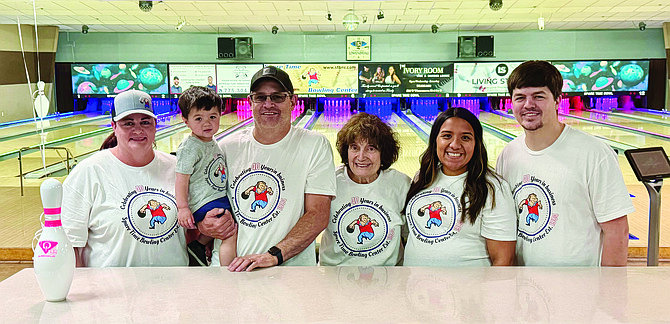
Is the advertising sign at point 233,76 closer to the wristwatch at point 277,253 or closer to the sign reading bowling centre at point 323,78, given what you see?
the sign reading bowling centre at point 323,78

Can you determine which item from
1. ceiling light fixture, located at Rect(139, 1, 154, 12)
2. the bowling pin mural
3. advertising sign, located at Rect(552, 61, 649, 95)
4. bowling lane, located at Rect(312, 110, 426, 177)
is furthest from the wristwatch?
advertising sign, located at Rect(552, 61, 649, 95)

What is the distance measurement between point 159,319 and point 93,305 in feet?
0.62

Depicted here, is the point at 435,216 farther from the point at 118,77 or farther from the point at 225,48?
the point at 118,77

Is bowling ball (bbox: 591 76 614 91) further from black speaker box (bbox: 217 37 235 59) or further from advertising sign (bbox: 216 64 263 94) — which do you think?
black speaker box (bbox: 217 37 235 59)

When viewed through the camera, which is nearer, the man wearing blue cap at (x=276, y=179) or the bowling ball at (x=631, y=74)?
the man wearing blue cap at (x=276, y=179)

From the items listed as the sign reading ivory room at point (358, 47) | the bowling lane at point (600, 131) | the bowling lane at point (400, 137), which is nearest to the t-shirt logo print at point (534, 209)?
the bowling lane at point (400, 137)

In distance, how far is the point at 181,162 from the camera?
1777mm

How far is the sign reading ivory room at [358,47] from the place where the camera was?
6418 mm

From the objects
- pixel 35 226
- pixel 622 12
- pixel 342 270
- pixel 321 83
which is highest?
pixel 622 12

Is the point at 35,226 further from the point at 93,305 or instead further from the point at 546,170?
the point at 546,170

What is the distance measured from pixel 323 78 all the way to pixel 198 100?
193 inches

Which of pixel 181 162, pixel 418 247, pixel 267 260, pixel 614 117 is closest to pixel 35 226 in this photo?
pixel 181 162

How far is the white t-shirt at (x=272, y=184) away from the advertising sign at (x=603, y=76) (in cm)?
578

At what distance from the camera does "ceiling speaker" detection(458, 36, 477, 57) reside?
687 cm
